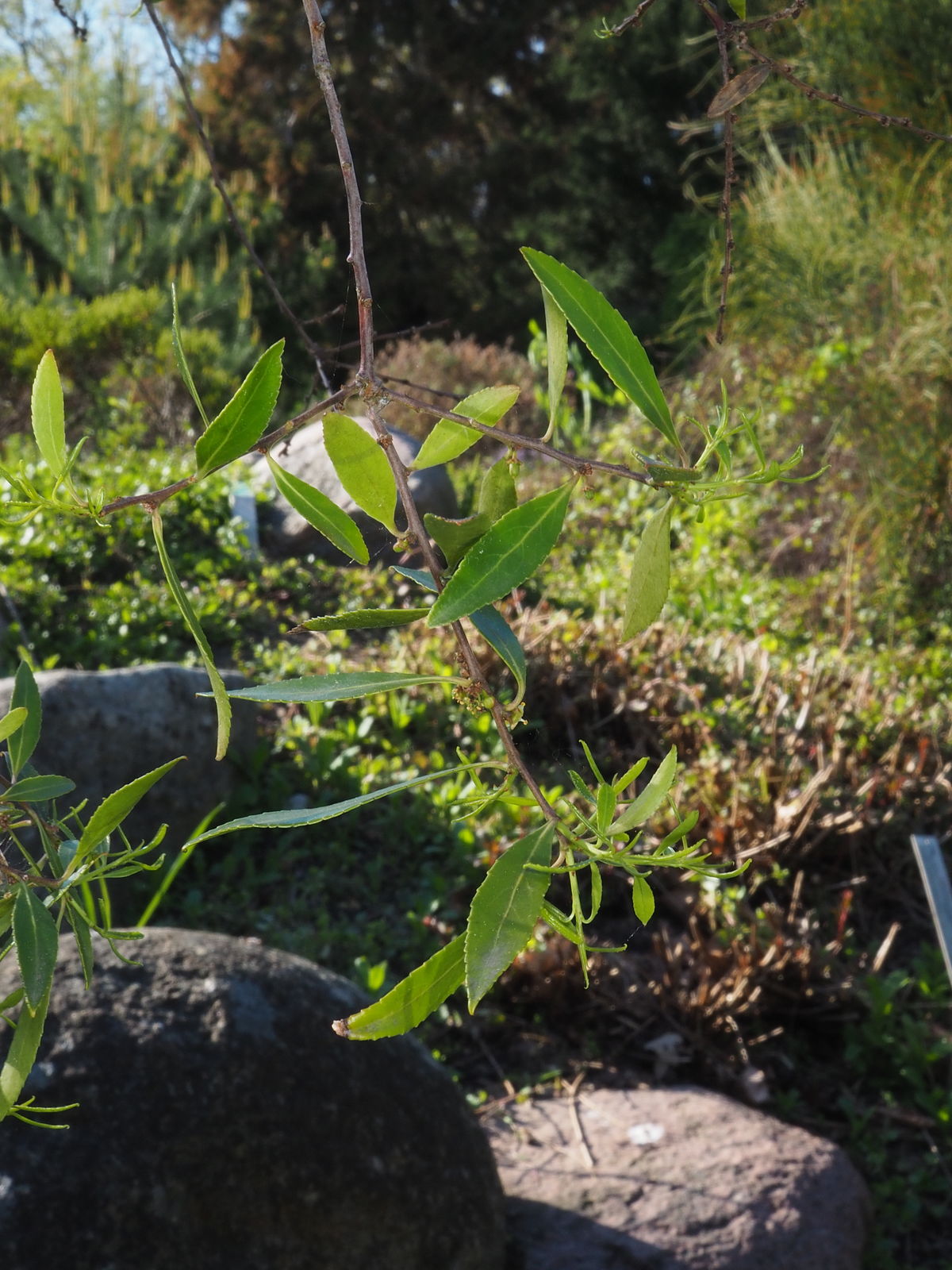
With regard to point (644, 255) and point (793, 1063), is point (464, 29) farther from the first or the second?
point (793, 1063)

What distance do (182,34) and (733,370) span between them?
9.11m

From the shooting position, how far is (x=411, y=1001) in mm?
582

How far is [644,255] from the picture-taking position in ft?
45.8

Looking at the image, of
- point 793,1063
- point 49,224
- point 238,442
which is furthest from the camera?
point 49,224

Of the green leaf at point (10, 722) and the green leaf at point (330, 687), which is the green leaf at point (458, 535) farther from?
the green leaf at point (10, 722)

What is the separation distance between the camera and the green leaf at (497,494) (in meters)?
0.65

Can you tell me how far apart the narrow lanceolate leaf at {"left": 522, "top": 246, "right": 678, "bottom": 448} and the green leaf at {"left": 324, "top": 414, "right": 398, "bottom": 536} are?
13 cm

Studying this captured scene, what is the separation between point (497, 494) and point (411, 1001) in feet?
0.91

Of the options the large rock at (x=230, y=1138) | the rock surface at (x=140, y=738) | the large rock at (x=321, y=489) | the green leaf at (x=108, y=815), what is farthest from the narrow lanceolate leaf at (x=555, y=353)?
the large rock at (x=321, y=489)

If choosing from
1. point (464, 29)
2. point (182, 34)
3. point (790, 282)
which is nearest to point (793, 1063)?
point (790, 282)

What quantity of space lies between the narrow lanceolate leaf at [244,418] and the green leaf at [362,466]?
0.08 metres

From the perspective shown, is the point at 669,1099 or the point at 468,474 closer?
the point at 669,1099

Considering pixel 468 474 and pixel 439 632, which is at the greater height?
pixel 468 474

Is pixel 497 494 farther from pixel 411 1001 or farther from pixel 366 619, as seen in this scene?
Result: pixel 411 1001
